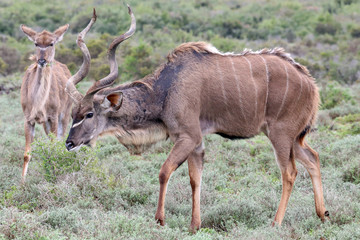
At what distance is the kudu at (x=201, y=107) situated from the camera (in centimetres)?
496

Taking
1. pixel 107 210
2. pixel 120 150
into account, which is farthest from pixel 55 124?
pixel 107 210

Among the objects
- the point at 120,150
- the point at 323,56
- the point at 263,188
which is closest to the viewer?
the point at 263,188

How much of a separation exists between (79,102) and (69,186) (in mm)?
1032

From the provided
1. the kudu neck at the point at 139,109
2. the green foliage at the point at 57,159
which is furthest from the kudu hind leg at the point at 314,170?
the green foliage at the point at 57,159

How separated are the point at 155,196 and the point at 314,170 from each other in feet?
6.14

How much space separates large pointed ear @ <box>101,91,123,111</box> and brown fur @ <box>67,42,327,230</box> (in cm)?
1

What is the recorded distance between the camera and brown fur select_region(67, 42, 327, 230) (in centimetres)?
497

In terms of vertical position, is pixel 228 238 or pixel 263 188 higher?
pixel 228 238

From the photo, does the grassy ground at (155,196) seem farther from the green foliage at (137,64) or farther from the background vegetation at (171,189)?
the green foliage at (137,64)

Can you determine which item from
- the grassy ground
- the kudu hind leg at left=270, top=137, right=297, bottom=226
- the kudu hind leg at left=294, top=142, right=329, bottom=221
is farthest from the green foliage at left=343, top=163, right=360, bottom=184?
the kudu hind leg at left=270, top=137, right=297, bottom=226

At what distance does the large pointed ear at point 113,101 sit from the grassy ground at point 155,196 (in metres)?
0.68

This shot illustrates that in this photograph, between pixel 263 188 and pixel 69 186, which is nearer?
pixel 69 186

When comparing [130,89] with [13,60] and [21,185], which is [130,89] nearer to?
[21,185]

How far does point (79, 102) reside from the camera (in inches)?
196
